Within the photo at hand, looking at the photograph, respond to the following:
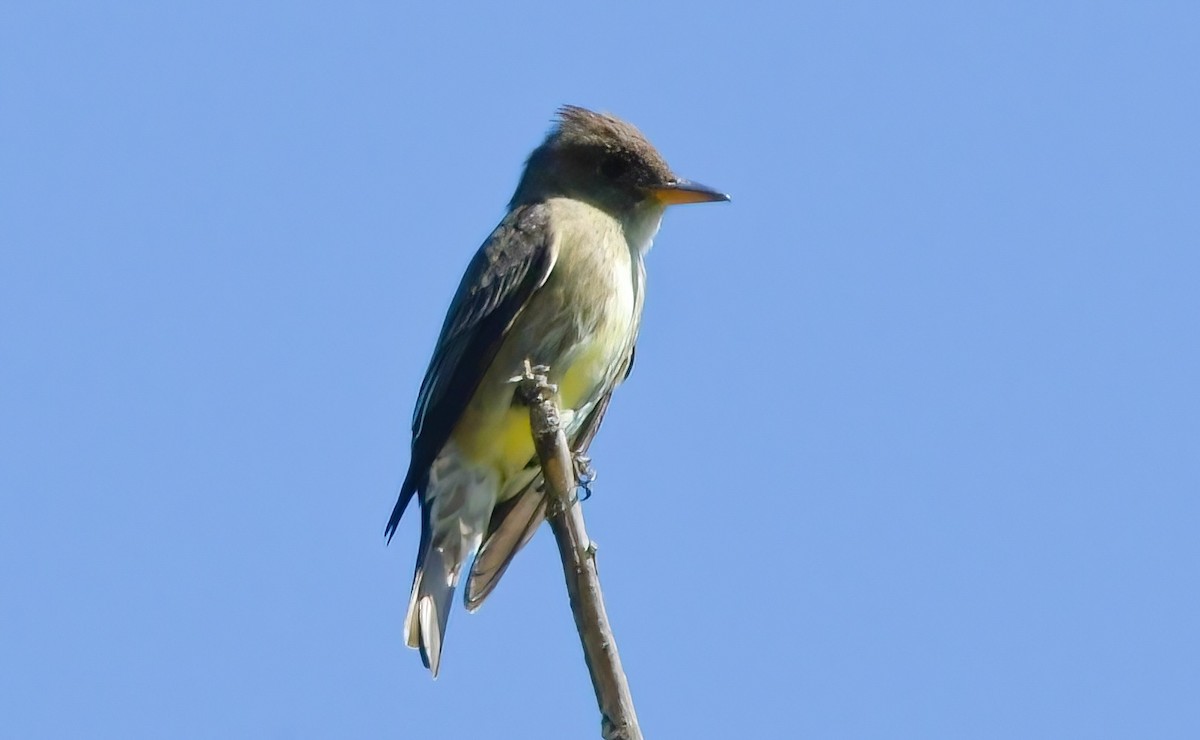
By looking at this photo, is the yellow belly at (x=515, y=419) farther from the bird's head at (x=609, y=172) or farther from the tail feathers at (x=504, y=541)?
the bird's head at (x=609, y=172)

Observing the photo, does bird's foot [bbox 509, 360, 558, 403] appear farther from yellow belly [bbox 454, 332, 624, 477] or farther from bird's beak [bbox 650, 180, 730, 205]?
bird's beak [bbox 650, 180, 730, 205]

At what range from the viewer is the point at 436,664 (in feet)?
21.8

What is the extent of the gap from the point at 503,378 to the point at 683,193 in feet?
4.29

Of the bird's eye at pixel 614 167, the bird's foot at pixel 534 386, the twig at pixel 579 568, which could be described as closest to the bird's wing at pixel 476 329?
the bird's eye at pixel 614 167

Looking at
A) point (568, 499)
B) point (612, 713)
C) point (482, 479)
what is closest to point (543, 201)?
point (482, 479)

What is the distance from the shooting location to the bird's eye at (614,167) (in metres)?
7.75

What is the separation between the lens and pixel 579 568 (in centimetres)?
480

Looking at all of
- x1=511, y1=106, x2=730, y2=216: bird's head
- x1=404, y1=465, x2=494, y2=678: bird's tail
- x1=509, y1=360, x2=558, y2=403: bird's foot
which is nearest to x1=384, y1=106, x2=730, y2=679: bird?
x1=404, y1=465, x2=494, y2=678: bird's tail

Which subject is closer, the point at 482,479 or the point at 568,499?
the point at 568,499

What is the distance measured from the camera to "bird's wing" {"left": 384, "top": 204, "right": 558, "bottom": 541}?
701 cm

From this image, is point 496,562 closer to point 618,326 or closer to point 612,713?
point 618,326

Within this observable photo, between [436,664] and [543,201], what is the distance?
7.57ft

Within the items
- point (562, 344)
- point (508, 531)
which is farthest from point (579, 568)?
point (508, 531)

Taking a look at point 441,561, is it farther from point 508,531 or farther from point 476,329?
point 476,329
